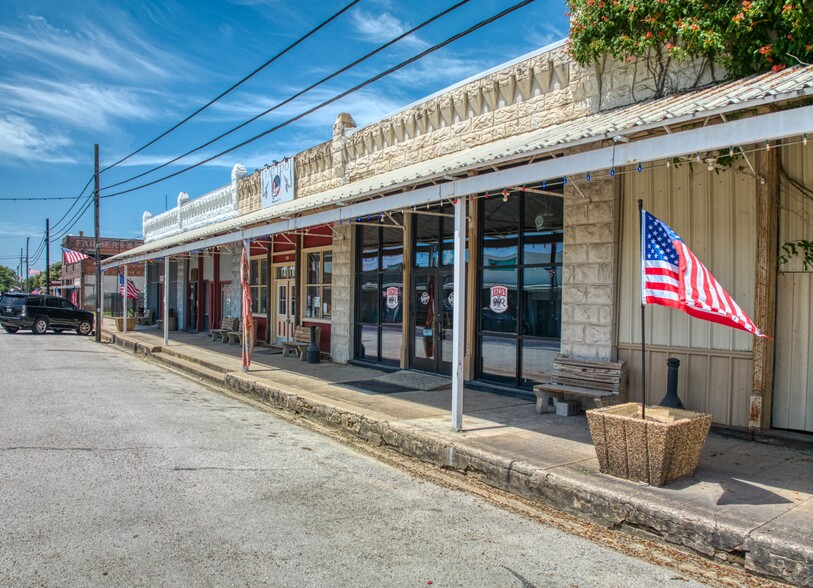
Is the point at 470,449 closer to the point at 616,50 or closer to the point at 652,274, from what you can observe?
the point at 652,274

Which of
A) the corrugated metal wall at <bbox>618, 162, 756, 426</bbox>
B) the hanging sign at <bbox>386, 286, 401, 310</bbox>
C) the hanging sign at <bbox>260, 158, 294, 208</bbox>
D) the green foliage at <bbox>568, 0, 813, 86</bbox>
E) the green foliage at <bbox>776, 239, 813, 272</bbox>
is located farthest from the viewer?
the hanging sign at <bbox>260, 158, 294, 208</bbox>

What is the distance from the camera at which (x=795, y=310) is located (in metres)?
7.46

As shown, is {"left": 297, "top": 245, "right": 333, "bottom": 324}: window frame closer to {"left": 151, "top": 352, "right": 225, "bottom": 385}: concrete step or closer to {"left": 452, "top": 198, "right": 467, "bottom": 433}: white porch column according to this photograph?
{"left": 151, "top": 352, "right": 225, "bottom": 385}: concrete step

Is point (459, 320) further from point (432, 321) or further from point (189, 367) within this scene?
point (189, 367)

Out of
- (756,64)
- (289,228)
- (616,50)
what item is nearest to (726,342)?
(756,64)

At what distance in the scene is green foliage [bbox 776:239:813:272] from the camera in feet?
23.8

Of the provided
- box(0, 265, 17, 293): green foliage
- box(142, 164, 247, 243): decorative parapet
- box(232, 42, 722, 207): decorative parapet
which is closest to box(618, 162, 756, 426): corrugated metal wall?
box(232, 42, 722, 207): decorative parapet

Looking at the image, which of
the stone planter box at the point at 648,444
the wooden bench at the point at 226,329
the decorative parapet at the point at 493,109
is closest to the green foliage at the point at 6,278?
the wooden bench at the point at 226,329

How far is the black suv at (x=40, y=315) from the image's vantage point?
90.9 ft

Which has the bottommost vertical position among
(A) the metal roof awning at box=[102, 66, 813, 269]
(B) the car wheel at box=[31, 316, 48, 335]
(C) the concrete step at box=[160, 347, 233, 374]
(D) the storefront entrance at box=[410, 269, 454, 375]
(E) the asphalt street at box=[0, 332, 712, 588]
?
(E) the asphalt street at box=[0, 332, 712, 588]

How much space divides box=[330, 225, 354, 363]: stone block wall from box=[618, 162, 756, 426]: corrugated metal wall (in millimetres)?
7478

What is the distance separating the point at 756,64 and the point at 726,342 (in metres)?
3.25

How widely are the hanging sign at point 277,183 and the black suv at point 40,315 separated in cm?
1397

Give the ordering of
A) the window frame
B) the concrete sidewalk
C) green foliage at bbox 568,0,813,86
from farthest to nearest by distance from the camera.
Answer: the window frame → green foliage at bbox 568,0,813,86 → the concrete sidewalk
